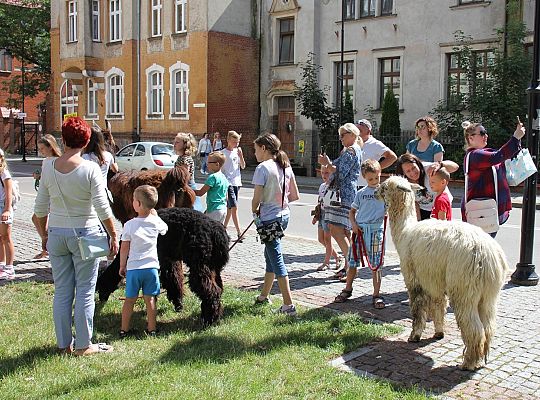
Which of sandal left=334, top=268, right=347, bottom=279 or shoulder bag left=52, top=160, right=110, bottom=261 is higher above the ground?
shoulder bag left=52, top=160, right=110, bottom=261

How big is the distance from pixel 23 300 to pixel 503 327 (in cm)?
525

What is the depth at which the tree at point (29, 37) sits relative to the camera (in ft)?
136

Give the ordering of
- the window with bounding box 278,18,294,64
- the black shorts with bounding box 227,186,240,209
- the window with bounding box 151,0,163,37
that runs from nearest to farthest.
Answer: the black shorts with bounding box 227,186,240,209 → the window with bounding box 278,18,294,64 → the window with bounding box 151,0,163,37

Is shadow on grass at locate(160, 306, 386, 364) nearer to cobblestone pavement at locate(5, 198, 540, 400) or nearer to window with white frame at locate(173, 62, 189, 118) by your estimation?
cobblestone pavement at locate(5, 198, 540, 400)

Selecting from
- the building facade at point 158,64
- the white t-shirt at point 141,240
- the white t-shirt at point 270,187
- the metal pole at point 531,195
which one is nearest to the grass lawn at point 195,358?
the white t-shirt at point 141,240

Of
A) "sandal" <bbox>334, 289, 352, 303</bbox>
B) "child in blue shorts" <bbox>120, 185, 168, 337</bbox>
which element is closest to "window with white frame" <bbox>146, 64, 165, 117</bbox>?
"sandal" <bbox>334, 289, 352, 303</bbox>

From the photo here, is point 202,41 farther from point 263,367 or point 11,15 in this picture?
point 263,367

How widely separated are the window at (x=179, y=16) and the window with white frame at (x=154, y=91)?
8.38 ft

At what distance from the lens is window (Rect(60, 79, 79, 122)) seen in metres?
38.8

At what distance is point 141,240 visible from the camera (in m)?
5.82

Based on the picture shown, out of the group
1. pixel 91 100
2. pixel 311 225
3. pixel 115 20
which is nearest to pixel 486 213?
pixel 311 225

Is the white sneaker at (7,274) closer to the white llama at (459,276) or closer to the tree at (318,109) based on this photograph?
the white llama at (459,276)

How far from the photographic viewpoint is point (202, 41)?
3005cm

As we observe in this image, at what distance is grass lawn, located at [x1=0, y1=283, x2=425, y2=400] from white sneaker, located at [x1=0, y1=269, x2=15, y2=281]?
1.36 meters
